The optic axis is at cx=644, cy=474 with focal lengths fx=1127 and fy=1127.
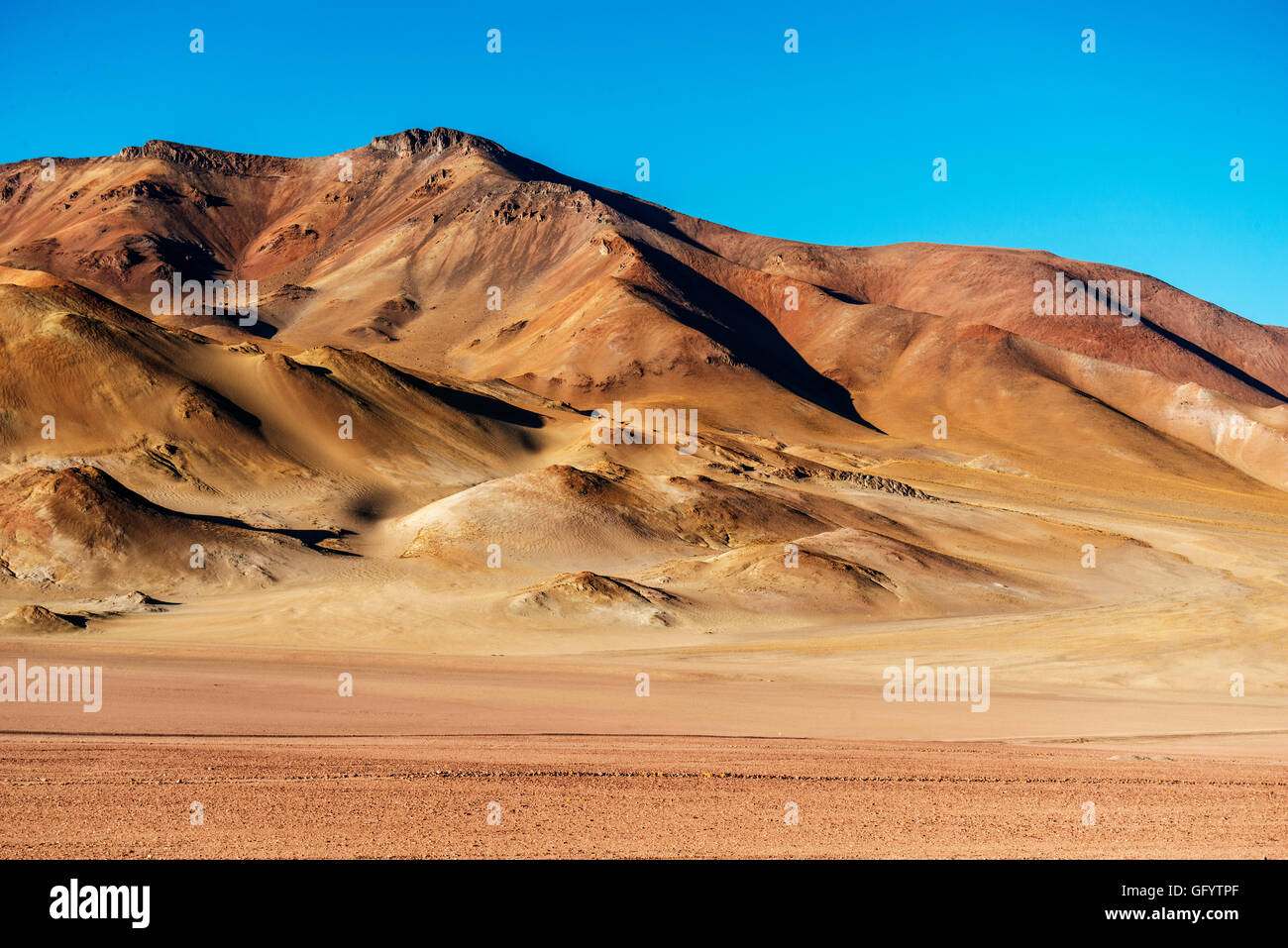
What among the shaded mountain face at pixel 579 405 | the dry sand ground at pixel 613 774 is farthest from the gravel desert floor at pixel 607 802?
the shaded mountain face at pixel 579 405

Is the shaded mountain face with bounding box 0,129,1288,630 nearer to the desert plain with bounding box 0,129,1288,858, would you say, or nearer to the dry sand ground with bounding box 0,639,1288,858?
the desert plain with bounding box 0,129,1288,858

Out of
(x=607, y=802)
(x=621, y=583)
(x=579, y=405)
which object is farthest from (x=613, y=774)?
(x=579, y=405)

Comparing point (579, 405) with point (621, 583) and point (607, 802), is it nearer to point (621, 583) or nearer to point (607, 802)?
point (621, 583)

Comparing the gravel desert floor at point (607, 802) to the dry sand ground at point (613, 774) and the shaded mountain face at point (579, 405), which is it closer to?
the dry sand ground at point (613, 774)

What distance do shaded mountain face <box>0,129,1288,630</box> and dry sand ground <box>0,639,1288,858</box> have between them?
676 inches

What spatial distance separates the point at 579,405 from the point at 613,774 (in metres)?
99.3

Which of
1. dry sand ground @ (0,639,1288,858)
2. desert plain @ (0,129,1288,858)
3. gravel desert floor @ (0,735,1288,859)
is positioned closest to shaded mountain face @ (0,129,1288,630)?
desert plain @ (0,129,1288,858)

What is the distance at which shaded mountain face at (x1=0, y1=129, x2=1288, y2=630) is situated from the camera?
47.5 meters

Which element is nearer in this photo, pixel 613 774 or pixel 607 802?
pixel 607 802

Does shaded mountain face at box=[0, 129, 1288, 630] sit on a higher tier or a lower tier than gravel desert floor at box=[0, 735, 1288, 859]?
higher

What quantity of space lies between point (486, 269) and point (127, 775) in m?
151

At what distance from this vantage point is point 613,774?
14.5 m
